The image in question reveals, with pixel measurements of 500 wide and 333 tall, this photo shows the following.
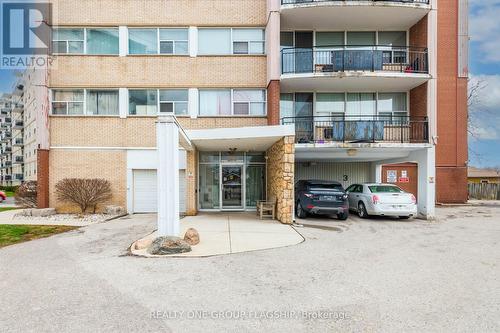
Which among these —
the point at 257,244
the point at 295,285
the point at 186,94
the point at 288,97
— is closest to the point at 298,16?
the point at 288,97

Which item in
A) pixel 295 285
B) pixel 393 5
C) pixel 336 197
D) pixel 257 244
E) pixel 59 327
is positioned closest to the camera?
pixel 59 327

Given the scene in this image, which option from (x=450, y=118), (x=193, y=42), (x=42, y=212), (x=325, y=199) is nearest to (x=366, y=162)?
(x=325, y=199)

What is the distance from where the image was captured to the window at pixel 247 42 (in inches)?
628

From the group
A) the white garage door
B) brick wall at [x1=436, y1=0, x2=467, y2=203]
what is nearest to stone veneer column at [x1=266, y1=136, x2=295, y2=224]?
the white garage door

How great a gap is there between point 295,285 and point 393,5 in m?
14.0

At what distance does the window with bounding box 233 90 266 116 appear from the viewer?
15.9 m

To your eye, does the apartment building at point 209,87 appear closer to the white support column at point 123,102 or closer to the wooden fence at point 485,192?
the white support column at point 123,102

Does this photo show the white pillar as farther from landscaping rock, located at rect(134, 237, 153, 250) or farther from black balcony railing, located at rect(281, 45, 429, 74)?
black balcony railing, located at rect(281, 45, 429, 74)

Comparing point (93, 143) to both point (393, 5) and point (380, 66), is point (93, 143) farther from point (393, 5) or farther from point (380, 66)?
point (393, 5)

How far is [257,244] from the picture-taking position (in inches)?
338

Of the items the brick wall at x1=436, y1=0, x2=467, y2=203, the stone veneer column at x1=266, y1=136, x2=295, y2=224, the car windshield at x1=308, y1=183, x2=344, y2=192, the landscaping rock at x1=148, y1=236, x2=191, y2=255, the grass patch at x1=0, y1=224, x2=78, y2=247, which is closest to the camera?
the landscaping rock at x1=148, y1=236, x2=191, y2=255

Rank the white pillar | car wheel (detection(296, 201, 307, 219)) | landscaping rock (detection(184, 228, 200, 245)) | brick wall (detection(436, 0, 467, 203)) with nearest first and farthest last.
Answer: the white pillar
landscaping rock (detection(184, 228, 200, 245))
car wheel (detection(296, 201, 307, 219))
brick wall (detection(436, 0, 467, 203))

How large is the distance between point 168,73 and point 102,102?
143 inches

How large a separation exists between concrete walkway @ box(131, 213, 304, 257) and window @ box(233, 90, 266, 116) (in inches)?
214
